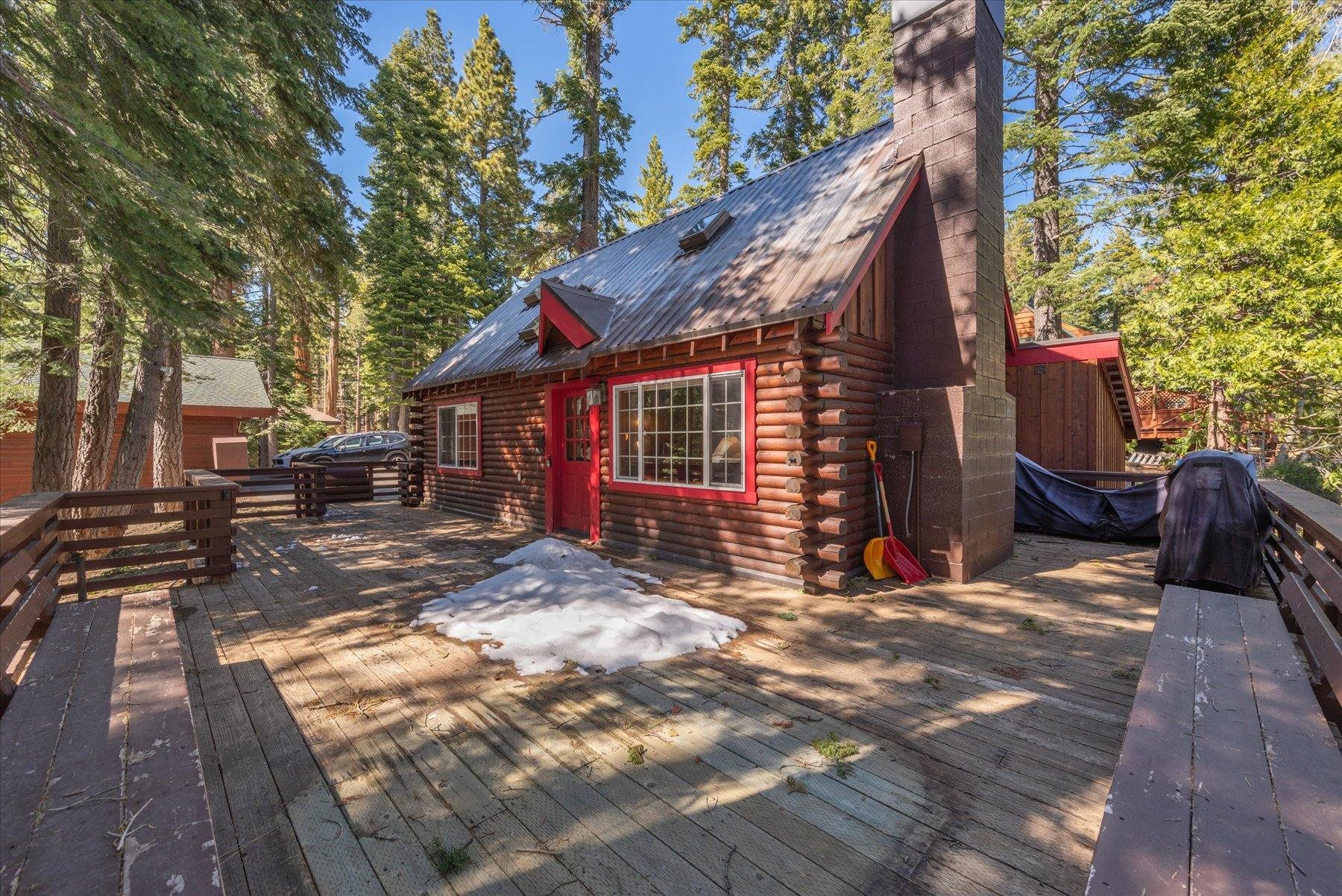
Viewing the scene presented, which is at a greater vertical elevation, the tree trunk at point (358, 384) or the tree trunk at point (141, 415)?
the tree trunk at point (358, 384)

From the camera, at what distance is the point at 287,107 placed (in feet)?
24.1

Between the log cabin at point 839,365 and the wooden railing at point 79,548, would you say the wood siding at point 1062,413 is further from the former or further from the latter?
the wooden railing at point 79,548

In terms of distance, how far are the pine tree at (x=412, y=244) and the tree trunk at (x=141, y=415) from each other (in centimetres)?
1176

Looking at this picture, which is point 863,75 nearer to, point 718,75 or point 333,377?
point 718,75

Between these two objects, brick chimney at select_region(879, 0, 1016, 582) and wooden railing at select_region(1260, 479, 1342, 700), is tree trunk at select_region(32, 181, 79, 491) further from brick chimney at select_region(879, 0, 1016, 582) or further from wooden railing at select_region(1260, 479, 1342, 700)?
wooden railing at select_region(1260, 479, 1342, 700)

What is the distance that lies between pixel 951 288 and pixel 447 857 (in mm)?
6642

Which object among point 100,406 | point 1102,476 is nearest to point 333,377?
point 100,406

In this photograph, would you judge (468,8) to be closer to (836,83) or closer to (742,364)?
(836,83)

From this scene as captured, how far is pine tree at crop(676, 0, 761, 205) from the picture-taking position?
17328mm

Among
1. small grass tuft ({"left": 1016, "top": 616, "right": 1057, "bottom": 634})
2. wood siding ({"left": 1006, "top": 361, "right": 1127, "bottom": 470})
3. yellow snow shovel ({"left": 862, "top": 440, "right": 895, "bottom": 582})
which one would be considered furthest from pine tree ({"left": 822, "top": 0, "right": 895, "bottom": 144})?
small grass tuft ({"left": 1016, "top": 616, "right": 1057, "bottom": 634})

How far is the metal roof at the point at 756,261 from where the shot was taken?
18.3ft

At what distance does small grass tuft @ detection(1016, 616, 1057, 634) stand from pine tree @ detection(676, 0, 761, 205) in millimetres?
15785

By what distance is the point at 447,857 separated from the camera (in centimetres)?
198

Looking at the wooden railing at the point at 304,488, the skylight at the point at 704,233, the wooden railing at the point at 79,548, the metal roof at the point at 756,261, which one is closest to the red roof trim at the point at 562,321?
the metal roof at the point at 756,261
